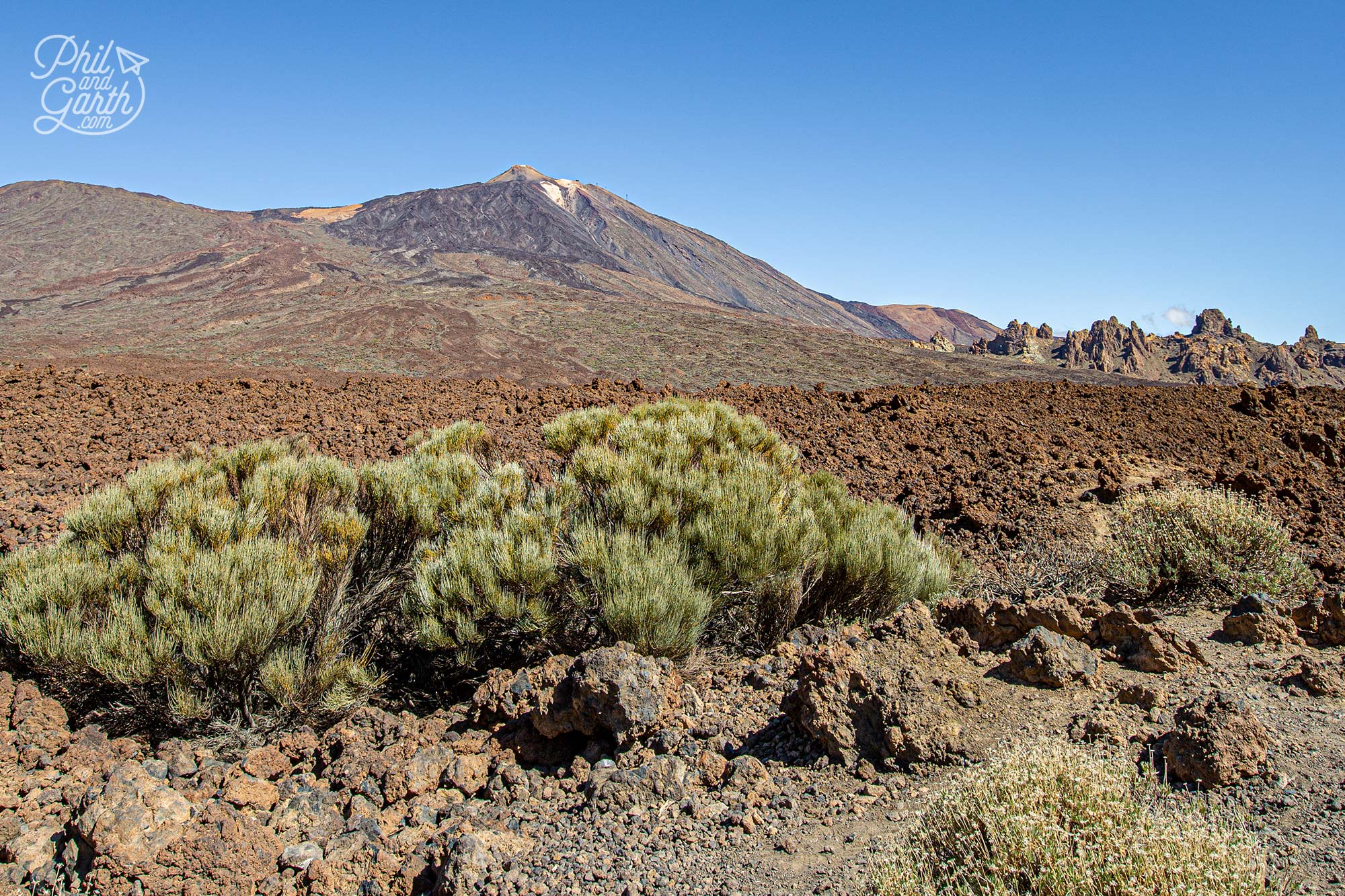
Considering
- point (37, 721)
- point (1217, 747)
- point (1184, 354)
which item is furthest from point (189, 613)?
point (1184, 354)

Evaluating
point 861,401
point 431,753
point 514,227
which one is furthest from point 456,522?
point 514,227

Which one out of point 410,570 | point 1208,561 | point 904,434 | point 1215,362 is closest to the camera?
point 410,570

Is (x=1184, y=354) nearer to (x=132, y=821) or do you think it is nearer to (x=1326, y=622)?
(x=1326, y=622)

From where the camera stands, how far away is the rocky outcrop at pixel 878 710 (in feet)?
9.76

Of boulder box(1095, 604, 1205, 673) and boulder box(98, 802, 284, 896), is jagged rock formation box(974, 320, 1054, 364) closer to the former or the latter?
boulder box(1095, 604, 1205, 673)

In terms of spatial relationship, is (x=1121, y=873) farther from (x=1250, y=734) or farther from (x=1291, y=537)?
(x=1291, y=537)

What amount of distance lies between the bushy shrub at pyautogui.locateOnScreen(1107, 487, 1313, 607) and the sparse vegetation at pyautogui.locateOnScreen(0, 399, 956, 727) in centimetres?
126

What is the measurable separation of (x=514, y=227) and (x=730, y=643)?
3495 inches

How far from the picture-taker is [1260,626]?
13.3 ft

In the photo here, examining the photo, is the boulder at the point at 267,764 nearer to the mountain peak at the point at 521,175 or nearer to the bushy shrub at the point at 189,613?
the bushy shrub at the point at 189,613

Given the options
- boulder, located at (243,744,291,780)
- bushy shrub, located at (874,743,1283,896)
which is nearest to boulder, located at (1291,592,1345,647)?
bushy shrub, located at (874,743,1283,896)

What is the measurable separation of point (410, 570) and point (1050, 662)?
11.8ft

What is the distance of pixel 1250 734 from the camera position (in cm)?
262

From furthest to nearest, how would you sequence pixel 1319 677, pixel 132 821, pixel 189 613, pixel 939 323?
pixel 939 323
pixel 189 613
pixel 1319 677
pixel 132 821
